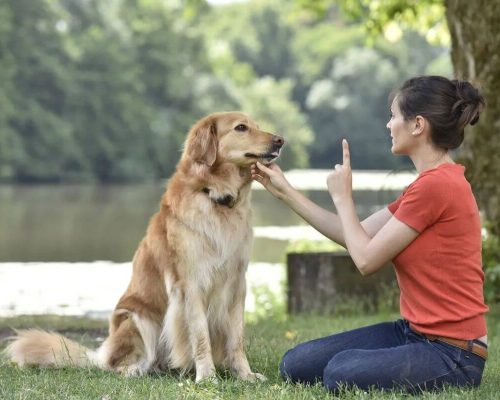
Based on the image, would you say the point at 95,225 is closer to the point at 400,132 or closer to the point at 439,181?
the point at 400,132

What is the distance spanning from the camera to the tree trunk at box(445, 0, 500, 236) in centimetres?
841

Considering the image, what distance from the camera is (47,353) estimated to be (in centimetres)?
526

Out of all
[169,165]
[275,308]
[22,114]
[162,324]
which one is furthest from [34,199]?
[162,324]

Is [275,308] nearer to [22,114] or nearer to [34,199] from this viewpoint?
[34,199]

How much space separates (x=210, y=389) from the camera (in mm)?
4371

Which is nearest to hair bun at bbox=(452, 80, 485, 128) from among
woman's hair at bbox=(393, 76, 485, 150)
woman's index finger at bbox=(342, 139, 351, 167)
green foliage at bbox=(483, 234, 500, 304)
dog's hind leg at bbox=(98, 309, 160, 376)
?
woman's hair at bbox=(393, 76, 485, 150)

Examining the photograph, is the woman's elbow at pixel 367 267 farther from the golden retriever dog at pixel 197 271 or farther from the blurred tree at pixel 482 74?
the blurred tree at pixel 482 74

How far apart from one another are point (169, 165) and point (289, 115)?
27130 millimetres

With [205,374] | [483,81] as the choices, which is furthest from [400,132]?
[483,81]

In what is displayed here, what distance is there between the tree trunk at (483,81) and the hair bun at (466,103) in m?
4.31

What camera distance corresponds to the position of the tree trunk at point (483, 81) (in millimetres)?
8414

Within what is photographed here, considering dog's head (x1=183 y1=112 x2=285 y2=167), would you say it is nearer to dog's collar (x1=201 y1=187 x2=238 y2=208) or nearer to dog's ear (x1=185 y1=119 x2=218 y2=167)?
dog's ear (x1=185 y1=119 x2=218 y2=167)

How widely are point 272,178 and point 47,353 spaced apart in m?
1.70

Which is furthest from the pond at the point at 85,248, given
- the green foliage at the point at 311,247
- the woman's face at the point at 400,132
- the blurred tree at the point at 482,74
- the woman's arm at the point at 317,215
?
the woman's face at the point at 400,132
